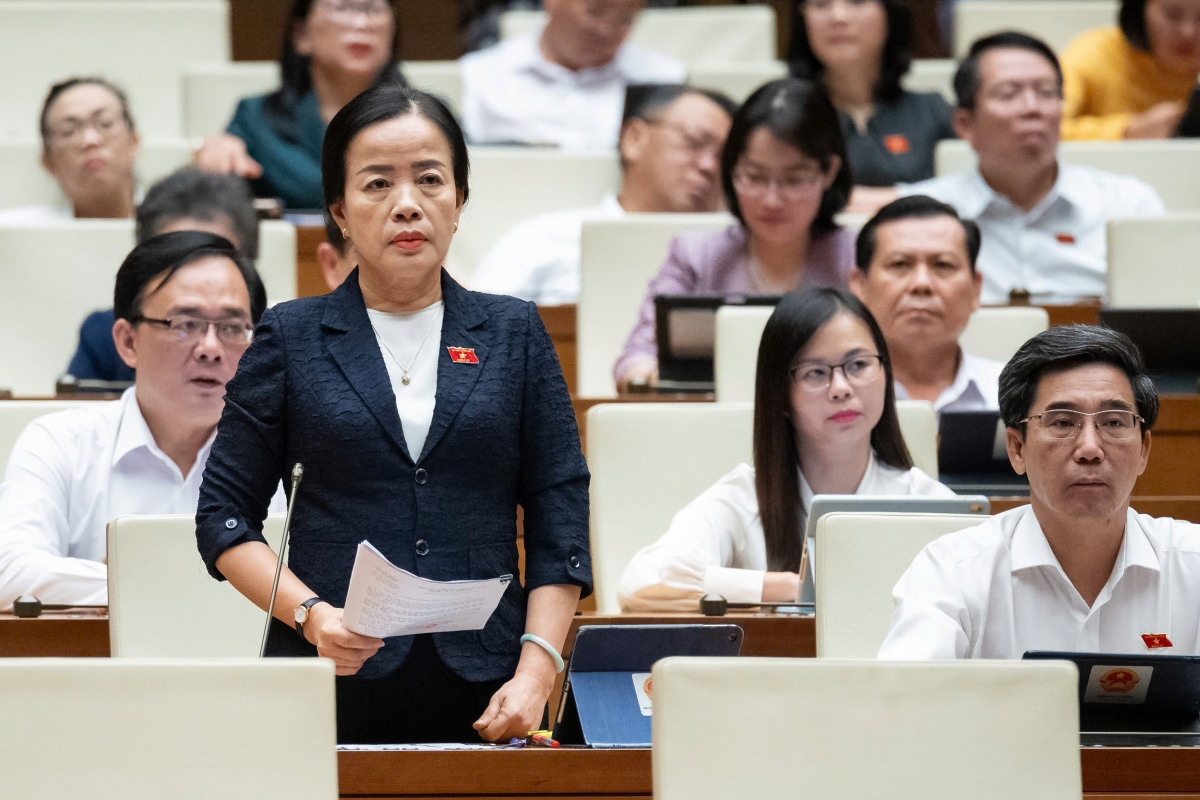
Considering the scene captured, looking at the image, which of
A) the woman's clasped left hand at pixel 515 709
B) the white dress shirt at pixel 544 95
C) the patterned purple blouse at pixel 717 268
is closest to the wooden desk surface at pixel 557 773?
the woman's clasped left hand at pixel 515 709

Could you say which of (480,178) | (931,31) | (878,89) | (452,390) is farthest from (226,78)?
(452,390)

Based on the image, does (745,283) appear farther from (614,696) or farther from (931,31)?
(931,31)

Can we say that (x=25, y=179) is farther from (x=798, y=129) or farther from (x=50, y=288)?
(x=798, y=129)

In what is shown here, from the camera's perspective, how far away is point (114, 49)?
444 centimetres

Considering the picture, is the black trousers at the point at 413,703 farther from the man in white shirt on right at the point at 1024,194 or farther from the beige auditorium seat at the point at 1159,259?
the man in white shirt on right at the point at 1024,194

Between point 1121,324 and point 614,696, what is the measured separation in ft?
4.62

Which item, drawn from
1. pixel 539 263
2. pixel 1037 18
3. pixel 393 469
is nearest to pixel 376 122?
pixel 393 469

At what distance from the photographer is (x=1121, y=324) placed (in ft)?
8.77

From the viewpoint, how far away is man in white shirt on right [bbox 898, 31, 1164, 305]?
11.7 ft

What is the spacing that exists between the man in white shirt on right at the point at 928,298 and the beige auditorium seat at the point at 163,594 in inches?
49.9

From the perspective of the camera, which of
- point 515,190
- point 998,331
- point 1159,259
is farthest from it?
point 515,190

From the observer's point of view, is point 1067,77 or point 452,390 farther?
point 1067,77

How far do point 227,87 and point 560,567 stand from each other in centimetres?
303

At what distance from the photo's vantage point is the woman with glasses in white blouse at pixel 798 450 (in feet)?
7.62
